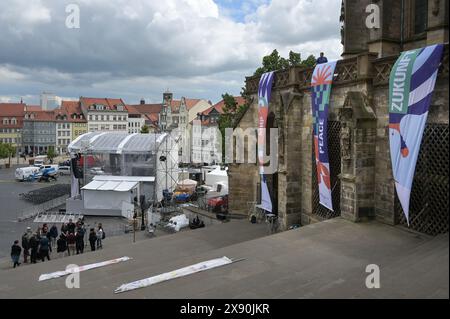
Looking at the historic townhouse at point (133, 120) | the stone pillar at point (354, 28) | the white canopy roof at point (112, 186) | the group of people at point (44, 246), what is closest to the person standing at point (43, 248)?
the group of people at point (44, 246)

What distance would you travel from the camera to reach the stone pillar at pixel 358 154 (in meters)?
12.1

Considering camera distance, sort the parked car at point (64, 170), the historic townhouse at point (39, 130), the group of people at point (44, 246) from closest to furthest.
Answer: the group of people at point (44, 246), the parked car at point (64, 170), the historic townhouse at point (39, 130)

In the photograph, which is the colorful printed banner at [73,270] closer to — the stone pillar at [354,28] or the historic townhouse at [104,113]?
the stone pillar at [354,28]

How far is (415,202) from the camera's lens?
36.5 ft

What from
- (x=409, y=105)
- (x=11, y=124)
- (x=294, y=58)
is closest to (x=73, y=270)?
(x=409, y=105)

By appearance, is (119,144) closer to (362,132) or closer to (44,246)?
(44,246)

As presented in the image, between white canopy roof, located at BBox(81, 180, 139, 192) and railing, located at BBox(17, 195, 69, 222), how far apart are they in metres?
3.56

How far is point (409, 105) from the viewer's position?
980 cm

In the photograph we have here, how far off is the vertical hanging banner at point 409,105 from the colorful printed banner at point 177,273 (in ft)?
14.7

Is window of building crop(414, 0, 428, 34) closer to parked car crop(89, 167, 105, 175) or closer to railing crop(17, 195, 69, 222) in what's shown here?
railing crop(17, 195, 69, 222)

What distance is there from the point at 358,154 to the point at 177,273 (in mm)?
6117

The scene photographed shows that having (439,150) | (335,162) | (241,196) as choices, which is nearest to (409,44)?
(335,162)

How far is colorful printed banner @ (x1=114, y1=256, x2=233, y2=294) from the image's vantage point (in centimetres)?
906
